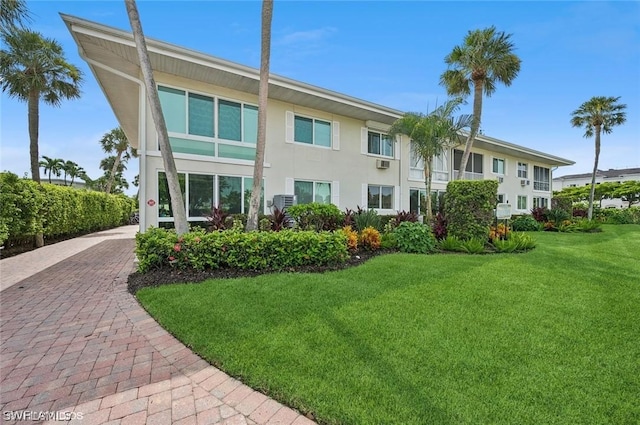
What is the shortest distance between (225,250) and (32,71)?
13131 millimetres

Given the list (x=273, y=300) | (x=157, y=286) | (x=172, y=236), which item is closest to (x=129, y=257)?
(x=172, y=236)

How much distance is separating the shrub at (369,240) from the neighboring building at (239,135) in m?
4.03

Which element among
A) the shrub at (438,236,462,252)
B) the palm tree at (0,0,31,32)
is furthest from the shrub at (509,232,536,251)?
the palm tree at (0,0,31,32)

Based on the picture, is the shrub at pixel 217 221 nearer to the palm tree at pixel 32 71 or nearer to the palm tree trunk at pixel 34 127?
the palm tree at pixel 32 71

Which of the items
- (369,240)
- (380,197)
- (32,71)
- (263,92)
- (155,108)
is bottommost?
(369,240)

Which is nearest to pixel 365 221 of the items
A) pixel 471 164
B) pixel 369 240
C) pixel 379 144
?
pixel 369 240

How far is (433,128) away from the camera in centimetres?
1169

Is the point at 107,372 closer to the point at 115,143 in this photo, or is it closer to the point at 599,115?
the point at 599,115

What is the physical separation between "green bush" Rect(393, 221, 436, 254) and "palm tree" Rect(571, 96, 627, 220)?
69.9 ft

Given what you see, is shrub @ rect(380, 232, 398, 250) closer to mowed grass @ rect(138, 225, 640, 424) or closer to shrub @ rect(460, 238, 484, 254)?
shrub @ rect(460, 238, 484, 254)

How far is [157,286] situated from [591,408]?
19.5ft

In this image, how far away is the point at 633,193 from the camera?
110 ft

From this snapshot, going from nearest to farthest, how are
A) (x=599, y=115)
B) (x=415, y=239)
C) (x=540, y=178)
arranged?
(x=415, y=239), (x=599, y=115), (x=540, y=178)

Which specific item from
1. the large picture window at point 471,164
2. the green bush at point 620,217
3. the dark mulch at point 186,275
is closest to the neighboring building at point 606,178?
the green bush at point 620,217
